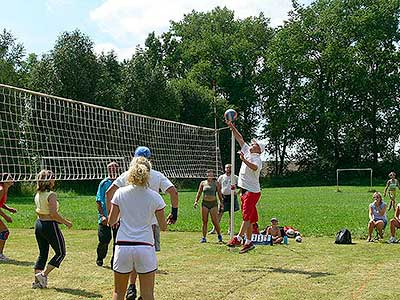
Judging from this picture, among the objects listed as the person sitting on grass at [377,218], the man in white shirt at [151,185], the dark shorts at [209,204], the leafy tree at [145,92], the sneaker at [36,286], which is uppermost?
the leafy tree at [145,92]

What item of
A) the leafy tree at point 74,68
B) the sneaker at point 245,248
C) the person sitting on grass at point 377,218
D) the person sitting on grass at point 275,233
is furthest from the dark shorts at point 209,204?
the leafy tree at point 74,68

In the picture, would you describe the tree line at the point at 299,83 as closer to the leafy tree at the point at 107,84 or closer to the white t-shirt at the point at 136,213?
the leafy tree at the point at 107,84

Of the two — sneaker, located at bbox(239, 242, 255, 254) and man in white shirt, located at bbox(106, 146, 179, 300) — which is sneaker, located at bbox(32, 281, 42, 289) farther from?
sneaker, located at bbox(239, 242, 255, 254)

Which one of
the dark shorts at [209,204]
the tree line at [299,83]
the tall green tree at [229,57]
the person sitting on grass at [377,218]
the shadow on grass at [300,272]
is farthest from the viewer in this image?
the tall green tree at [229,57]

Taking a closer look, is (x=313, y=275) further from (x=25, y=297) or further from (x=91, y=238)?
(x=91, y=238)

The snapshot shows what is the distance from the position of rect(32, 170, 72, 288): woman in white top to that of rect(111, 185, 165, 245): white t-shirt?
2716 mm

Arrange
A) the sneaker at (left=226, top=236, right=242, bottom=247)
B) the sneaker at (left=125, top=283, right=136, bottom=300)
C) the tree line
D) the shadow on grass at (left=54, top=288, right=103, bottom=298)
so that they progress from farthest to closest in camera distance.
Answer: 1. the tree line
2. the sneaker at (left=226, top=236, right=242, bottom=247)
3. the shadow on grass at (left=54, top=288, right=103, bottom=298)
4. the sneaker at (left=125, top=283, right=136, bottom=300)

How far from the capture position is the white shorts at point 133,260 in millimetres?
5703

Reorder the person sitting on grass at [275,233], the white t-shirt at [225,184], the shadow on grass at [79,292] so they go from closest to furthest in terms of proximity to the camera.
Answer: the shadow on grass at [79,292] → the person sitting on grass at [275,233] → the white t-shirt at [225,184]

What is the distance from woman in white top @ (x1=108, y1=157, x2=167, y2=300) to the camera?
5.71 meters

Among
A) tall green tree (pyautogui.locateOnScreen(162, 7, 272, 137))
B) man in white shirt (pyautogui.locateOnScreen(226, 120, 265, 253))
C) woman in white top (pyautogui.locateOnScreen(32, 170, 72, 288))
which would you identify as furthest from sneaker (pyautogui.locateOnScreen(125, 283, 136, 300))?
tall green tree (pyautogui.locateOnScreen(162, 7, 272, 137))

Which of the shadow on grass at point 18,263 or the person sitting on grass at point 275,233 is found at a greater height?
the person sitting on grass at point 275,233

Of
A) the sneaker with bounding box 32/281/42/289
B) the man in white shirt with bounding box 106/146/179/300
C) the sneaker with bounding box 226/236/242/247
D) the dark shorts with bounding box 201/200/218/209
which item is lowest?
the sneaker with bounding box 32/281/42/289

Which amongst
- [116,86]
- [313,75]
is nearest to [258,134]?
[313,75]
